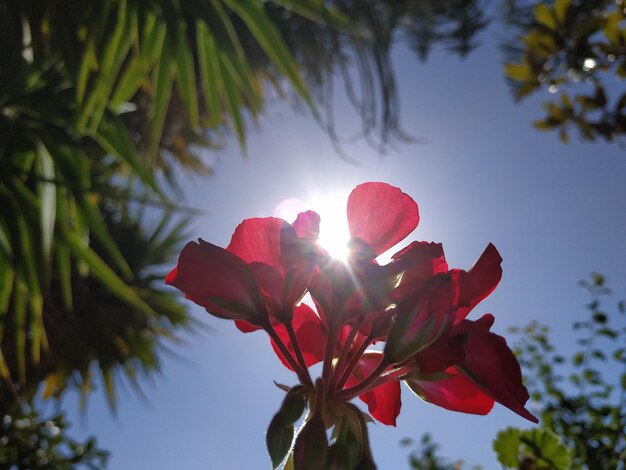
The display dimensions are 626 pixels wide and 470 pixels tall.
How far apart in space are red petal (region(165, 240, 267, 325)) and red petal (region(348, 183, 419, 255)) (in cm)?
5

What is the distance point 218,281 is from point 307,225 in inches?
2.0

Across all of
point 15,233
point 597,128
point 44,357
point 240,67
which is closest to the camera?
point 597,128

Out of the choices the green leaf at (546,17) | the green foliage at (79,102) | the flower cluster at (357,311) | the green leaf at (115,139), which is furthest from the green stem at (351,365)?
the green leaf at (115,139)

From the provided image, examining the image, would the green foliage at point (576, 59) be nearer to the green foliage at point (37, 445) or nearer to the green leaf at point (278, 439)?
the green leaf at point (278, 439)

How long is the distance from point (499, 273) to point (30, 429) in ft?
5.05

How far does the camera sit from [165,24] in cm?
136

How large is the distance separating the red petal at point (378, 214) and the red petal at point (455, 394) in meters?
0.06

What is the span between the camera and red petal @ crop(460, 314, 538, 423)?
0.21m

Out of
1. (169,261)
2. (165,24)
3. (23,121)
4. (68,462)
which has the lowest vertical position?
(68,462)

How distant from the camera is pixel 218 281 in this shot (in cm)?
22

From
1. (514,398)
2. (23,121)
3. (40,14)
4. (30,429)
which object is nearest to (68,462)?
(30,429)

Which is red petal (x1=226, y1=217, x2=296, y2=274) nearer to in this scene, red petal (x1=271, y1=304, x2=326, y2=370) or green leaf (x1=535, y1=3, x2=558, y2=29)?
red petal (x1=271, y1=304, x2=326, y2=370)

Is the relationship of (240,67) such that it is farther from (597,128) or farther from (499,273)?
(499,273)

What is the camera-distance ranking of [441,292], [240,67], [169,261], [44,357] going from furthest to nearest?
[169,261], [44,357], [240,67], [441,292]
